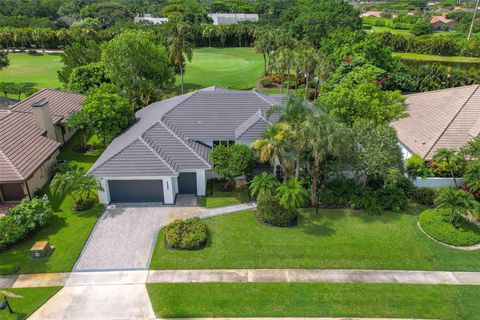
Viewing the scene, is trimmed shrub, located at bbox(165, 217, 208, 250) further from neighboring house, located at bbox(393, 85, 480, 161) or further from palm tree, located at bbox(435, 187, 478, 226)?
neighboring house, located at bbox(393, 85, 480, 161)

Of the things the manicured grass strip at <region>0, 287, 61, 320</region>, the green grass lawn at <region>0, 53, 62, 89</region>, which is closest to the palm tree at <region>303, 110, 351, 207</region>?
the manicured grass strip at <region>0, 287, 61, 320</region>

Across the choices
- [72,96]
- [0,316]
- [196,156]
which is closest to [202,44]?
[72,96]

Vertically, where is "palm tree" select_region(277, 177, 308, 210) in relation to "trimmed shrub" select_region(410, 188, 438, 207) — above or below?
above

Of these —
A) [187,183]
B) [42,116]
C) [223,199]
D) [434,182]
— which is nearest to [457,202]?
[434,182]

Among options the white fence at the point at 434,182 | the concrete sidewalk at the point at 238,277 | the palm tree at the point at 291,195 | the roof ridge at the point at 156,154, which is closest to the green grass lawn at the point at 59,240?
the concrete sidewalk at the point at 238,277

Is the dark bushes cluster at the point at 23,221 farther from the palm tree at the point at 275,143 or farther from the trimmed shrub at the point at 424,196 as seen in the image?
the trimmed shrub at the point at 424,196

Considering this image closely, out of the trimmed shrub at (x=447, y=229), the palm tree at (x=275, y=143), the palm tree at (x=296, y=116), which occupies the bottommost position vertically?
the trimmed shrub at (x=447, y=229)

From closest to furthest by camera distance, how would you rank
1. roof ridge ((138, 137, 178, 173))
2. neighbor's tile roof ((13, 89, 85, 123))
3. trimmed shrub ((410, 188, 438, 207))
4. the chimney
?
roof ridge ((138, 137, 178, 173)) → trimmed shrub ((410, 188, 438, 207)) → the chimney → neighbor's tile roof ((13, 89, 85, 123))
